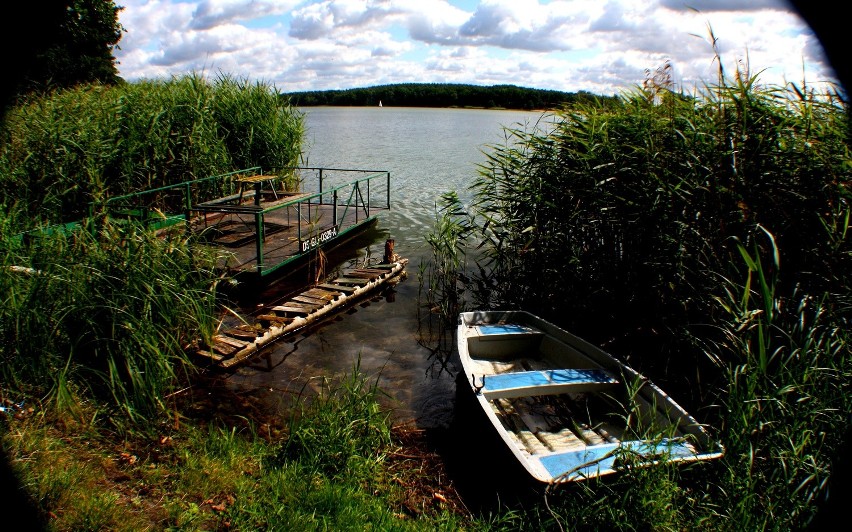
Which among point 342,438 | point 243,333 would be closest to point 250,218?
point 243,333

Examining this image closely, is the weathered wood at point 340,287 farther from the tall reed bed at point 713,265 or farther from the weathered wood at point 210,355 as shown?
the weathered wood at point 210,355

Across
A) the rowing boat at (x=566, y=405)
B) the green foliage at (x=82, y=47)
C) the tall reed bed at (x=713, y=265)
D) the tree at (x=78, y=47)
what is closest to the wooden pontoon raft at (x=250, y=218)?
the tall reed bed at (x=713, y=265)

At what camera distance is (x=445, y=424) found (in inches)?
262

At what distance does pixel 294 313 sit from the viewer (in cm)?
941

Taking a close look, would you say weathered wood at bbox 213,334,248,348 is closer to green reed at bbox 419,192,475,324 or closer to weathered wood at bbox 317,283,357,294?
weathered wood at bbox 317,283,357,294

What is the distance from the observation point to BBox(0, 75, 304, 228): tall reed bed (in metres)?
10.2

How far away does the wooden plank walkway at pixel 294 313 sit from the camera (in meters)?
7.66

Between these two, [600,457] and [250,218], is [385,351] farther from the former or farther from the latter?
[250,218]

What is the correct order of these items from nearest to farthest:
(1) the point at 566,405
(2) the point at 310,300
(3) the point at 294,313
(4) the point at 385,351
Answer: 1. (1) the point at 566,405
2. (4) the point at 385,351
3. (3) the point at 294,313
4. (2) the point at 310,300

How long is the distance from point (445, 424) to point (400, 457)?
1.11 m

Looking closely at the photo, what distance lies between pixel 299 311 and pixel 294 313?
86 millimetres

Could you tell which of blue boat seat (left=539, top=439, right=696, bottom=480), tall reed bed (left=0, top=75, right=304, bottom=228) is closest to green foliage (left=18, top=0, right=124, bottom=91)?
tall reed bed (left=0, top=75, right=304, bottom=228)

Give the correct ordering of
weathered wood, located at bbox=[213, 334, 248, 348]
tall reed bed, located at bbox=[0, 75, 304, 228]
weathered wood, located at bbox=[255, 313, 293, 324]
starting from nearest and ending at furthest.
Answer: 1. weathered wood, located at bbox=[213, 334, 248, 348]
2. weathered wood, located at bbox=[255, 313, 293, 324]
3. tall reed bed, located at bbox=[0, 75, 304, 228]

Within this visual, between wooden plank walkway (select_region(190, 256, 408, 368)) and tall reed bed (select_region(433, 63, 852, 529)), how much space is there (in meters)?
3.10
